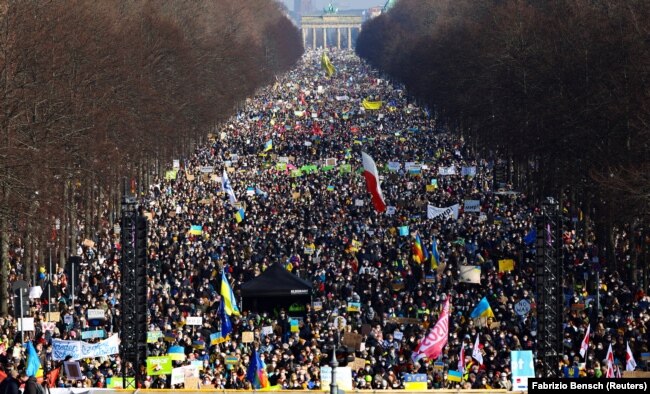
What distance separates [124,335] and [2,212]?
14.6 m

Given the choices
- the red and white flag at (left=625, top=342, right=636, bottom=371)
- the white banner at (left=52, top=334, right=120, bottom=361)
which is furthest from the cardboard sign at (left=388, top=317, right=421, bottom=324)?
the white banner at (left=52, top=334, right=120, bottom=361)

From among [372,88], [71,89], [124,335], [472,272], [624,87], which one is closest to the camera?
[124,335]

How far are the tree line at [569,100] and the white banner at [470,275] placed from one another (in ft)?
18.0

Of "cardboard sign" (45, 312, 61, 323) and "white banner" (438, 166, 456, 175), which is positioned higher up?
"white banner" (438, 166, 456, 175)

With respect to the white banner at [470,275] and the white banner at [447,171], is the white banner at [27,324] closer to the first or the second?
the white banner at [470,275]

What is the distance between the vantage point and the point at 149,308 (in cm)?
4150

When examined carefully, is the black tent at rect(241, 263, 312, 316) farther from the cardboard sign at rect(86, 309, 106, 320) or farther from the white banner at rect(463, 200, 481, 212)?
the white banner at rect(463, 200, 481, 212)

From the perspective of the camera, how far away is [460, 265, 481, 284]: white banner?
44250 millimetres

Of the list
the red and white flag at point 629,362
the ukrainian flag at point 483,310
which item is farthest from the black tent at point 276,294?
the red and white flag at point 629,362

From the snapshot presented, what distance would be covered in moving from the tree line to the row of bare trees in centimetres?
1669

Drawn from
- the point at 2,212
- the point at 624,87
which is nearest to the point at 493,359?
the point at 2,212

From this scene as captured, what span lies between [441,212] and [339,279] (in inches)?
501

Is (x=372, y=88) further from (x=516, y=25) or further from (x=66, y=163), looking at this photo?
(x=66, y=163)

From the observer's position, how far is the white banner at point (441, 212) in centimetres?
5744
